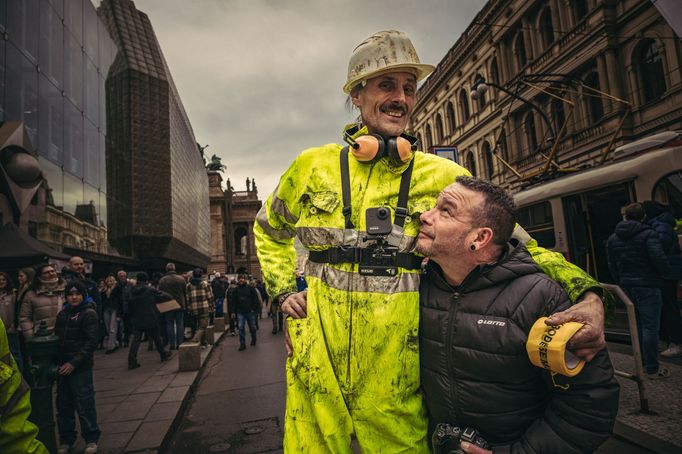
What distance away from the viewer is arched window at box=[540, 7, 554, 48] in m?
22.1

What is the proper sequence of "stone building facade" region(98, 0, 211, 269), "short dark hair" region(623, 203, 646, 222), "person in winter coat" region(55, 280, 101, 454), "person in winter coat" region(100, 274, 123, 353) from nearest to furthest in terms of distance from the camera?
1. "person in winter coat" region(55, 280, 101, 454)
2. "short dark hair" region(623, 203, 646, 222)
3. "person in winter coat" region(100, 274, 123, 353)
4. "stone building facade" region(98, 0, 211, 269)

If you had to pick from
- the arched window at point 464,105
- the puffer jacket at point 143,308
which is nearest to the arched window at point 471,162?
the arched window at point 464,105

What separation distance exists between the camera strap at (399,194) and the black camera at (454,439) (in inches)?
29.6

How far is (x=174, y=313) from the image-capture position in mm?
10586

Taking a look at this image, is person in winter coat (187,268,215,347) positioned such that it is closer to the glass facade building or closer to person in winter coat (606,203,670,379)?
the glass facade building

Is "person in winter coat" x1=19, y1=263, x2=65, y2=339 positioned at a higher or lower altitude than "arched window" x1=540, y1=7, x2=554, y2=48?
lower

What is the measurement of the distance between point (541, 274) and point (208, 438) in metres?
4.43

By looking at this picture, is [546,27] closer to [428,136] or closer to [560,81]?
[560,81]

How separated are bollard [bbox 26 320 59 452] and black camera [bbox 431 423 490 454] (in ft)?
11.5

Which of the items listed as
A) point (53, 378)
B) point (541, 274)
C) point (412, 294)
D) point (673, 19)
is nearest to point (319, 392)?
point (412, 294)

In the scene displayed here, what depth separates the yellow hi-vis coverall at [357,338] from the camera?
5.07 ft

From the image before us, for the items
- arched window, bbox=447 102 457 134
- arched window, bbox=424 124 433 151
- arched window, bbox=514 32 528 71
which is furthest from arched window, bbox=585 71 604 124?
arched window, bbox=424 124 433 151

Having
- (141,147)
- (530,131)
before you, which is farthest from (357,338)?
(141,147)

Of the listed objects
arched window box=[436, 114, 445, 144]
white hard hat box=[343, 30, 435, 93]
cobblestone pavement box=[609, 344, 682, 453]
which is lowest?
cobblestone pavement box=[609, 344, 682, 453]
